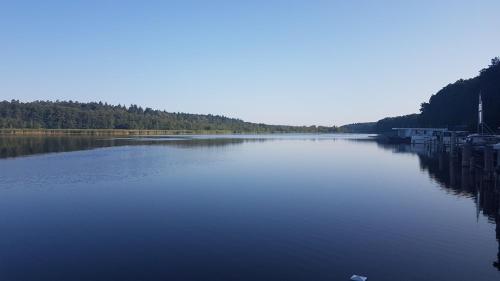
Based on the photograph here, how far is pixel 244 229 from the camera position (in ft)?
54.9

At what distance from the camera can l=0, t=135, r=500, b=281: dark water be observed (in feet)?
40.5

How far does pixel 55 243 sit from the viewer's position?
14.8 m

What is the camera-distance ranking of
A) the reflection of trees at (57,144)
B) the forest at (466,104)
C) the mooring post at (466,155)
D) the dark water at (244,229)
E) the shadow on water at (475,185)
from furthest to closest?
the forest at (466,104)
the reflection of trees at (57,144)
the mooring post at (466,155)
the shadow on water at (475,185)
the dark water at (244,229)

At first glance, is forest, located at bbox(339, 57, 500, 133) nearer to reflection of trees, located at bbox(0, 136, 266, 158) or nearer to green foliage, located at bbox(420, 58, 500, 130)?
green foliage, located at bbox(420, 58, 500, 130)

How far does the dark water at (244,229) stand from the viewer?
12.4 m

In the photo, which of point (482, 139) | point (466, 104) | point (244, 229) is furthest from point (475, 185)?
point (466, 104)

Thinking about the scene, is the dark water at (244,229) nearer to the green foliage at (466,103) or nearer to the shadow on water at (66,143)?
the shadow on water at (66,143)

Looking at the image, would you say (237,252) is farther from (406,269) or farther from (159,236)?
(406,269)

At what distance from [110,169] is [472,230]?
30.1 meters

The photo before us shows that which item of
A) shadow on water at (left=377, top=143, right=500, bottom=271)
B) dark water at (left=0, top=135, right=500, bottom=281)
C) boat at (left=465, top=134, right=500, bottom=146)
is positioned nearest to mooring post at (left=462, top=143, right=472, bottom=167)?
shadow on water at (left=377, top=143, right=500, bottom=271)

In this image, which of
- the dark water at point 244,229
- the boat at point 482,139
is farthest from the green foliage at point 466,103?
the dark water at point 244,229

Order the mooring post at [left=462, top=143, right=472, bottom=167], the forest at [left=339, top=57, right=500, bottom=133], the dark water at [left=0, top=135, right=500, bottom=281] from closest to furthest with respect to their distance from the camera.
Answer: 1. the dark water at [left=0, top=135, right=500, bottom=281]
2. the mooring post at [left=462, top=143, right=472, bottom=167]
3. the forest at [left=339, top=57, right=500, bottom=133]

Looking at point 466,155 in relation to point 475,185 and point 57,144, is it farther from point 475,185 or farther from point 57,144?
point 57,144

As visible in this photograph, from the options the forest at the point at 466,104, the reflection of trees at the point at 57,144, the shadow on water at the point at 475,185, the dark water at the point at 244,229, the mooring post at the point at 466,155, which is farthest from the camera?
the forest at the point at 466,104
